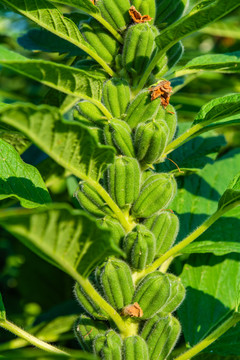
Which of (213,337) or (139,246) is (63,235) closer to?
(139,246)

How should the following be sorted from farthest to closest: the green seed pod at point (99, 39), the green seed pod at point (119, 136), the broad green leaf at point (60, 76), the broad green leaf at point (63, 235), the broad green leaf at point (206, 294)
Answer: the broad green leaf at point (206, 294)
the green seed pod at point (99, 39)
the green seed pod at point (119, 136)
the broad green leaf at point (60, 76)
the broad green leaf at point (63, 235)

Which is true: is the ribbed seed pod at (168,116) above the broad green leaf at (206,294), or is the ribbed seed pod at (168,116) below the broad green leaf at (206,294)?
above

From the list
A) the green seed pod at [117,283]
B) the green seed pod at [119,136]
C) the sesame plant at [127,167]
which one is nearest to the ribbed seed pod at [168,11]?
the sesame plant at [127,167]

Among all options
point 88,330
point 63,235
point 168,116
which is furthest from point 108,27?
point 88,330

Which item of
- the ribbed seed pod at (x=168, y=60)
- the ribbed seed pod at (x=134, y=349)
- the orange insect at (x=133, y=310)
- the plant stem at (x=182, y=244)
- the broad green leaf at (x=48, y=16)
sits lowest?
the ribbed seed pod at (x=134, y=349)

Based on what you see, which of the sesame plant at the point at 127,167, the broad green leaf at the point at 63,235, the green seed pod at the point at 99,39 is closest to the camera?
the broad green leaf at the point at 63,235

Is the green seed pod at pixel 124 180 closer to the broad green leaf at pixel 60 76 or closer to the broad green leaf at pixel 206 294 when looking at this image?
the broad green leaf at pixel 60 76
